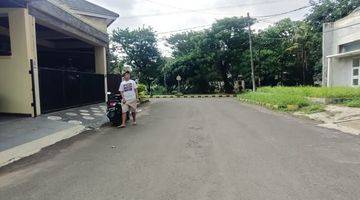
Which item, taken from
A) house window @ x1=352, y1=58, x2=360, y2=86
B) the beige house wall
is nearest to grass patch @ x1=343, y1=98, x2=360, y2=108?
house window @ x1=352, y1=58, x2=360, y2=86

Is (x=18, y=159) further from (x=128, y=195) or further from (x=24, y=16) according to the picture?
(x=24, y=16)

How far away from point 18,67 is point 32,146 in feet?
15.3

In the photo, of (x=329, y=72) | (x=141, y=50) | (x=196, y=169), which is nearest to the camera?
(x=196, y=169)

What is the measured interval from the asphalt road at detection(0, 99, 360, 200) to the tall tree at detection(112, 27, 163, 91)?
4658cm

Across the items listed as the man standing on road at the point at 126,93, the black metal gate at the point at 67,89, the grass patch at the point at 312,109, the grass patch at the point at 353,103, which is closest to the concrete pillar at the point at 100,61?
the black metal gate at the point at 67,89

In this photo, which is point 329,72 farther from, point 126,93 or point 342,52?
point 126,93

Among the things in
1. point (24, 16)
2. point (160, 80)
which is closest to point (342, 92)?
point (24, 16)

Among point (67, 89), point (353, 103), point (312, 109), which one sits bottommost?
point (312, 109)

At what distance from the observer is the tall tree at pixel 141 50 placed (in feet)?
183

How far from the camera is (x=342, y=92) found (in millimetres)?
17734

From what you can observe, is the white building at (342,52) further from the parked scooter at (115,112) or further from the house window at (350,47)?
the parked scooter at (115,112)

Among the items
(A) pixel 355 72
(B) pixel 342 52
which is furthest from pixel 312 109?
(B) pixel 342 52

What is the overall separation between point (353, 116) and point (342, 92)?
5.28 meters

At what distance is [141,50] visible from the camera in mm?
55812
